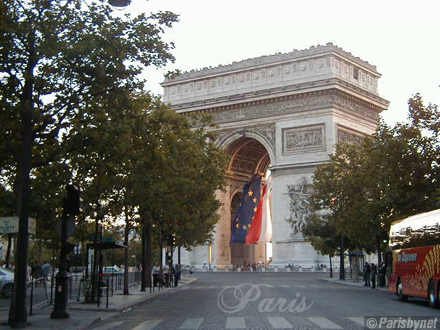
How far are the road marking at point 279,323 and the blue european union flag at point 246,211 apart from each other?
188 ft

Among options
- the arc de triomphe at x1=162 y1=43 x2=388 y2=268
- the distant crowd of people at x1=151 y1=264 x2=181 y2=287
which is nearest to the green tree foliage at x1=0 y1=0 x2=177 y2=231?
the distant crowd of people at x1=151 y1=264 x2=181 y2=287

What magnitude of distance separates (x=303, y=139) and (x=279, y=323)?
172 ft

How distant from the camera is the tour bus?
2305 cm

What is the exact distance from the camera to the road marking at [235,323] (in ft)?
53.2

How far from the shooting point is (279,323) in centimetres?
1698

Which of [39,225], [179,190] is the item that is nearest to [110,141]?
[179,190]

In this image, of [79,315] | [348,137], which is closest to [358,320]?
[79,315]

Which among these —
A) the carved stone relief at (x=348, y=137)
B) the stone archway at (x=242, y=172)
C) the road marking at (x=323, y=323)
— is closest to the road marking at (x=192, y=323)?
the road marking at (x=323, y=323)

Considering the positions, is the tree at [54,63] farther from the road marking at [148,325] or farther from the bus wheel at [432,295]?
→ the bus wheel at [432,295]

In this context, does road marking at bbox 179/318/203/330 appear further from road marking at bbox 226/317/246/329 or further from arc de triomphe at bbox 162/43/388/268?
arc de triomphe at bbox 162/43/388/268

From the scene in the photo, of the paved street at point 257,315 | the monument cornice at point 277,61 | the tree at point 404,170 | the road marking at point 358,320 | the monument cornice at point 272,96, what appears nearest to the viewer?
the road marking at point 358,320

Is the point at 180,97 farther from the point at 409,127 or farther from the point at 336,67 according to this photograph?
the point at 409,127

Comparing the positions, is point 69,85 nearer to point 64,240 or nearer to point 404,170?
point 64,240

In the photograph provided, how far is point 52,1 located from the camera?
59.6 ft
